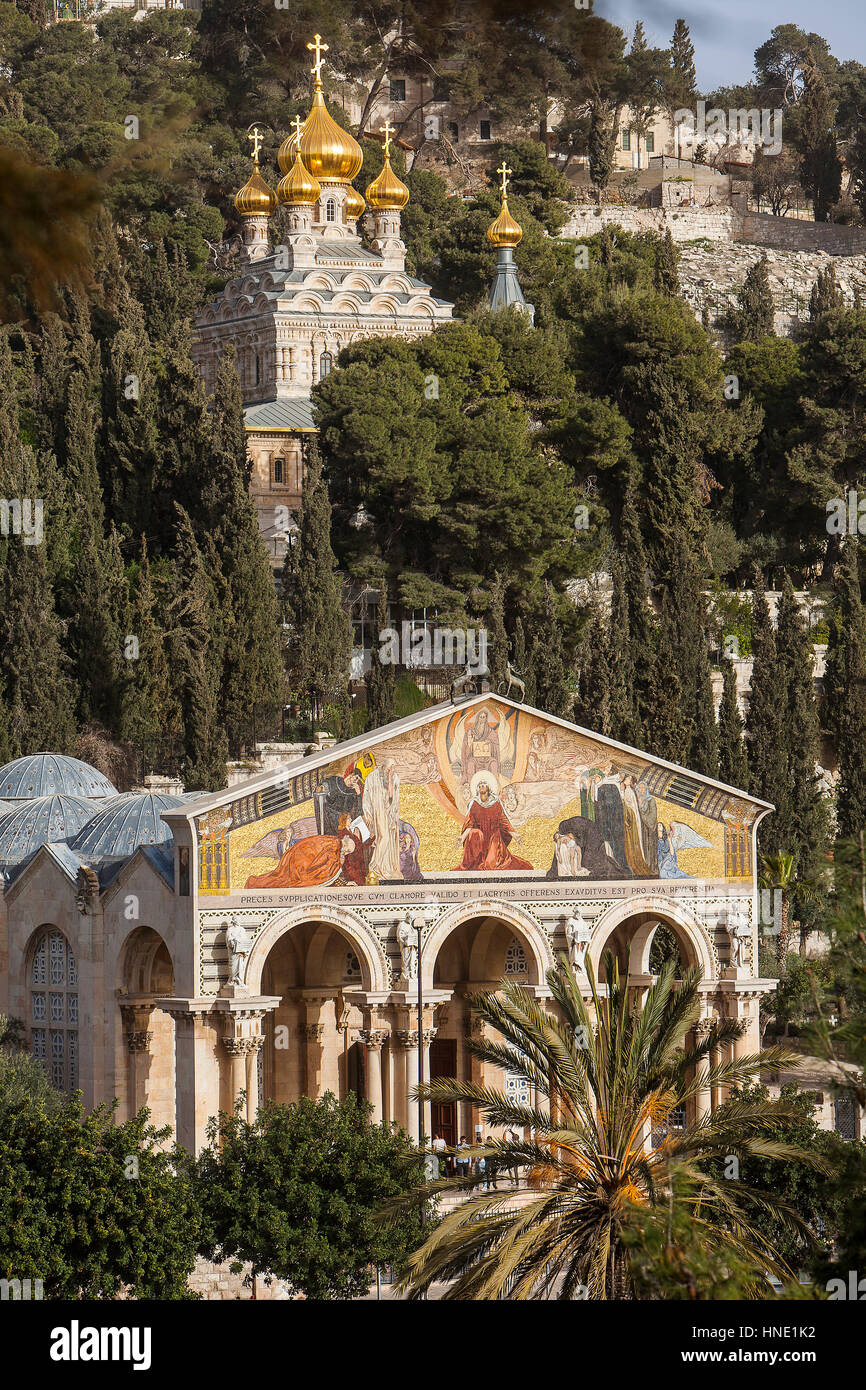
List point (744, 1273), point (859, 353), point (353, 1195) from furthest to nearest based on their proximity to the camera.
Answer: point (859, 353) < point (353, 1195) < point (744, 1273)

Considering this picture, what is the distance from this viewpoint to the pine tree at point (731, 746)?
6116 cm

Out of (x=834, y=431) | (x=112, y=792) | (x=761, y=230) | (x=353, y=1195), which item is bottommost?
(x=353, y=1195)

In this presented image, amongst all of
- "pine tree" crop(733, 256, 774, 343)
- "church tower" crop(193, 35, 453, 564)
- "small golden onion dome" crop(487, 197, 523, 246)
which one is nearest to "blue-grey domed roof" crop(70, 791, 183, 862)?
"church tower" crop(193, 35, 453, 564)

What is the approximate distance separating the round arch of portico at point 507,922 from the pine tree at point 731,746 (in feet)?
57.8

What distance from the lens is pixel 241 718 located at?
60.4 metres

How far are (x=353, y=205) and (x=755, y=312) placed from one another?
18.7 m

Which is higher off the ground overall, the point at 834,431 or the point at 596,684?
the point at 834,431

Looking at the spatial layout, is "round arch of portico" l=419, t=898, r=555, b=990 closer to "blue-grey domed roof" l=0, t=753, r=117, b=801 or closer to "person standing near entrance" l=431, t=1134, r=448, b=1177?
"person standing near entrance" l=431, t=1134, r=448, b=1177

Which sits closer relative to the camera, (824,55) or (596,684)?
(596,684)

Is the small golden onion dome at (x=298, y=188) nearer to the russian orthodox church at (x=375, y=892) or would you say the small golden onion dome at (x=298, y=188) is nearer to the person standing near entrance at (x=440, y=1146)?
the russian orthodox church at (x=375, y=892)
